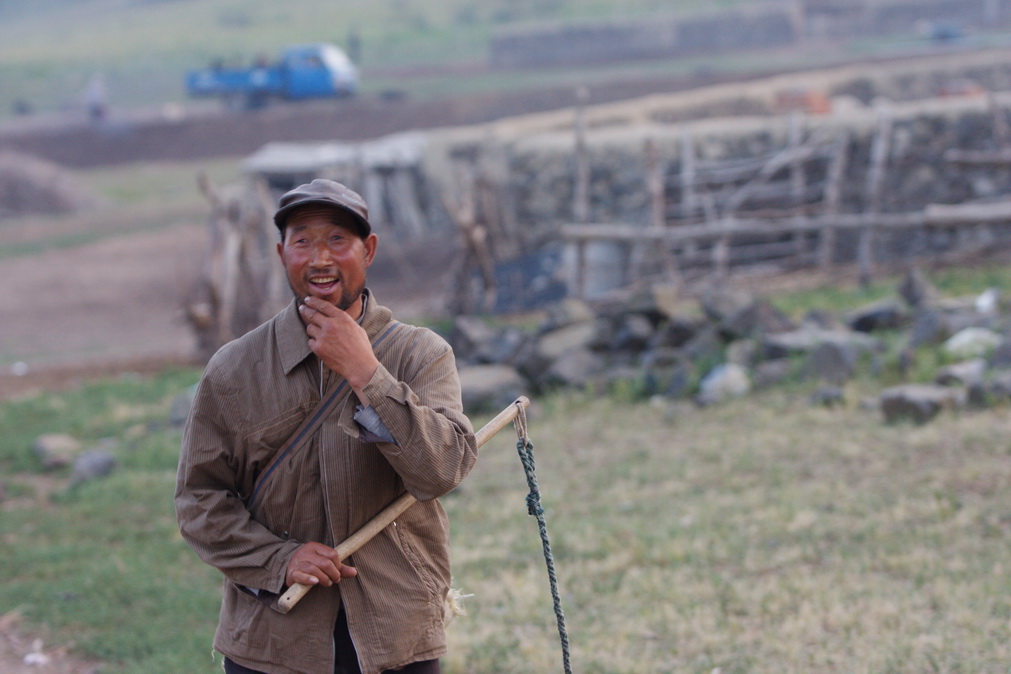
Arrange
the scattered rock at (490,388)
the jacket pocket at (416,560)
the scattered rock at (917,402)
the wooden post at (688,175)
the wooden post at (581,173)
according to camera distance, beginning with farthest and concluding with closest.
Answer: the wooden post at (688,175)
the wooden post at (581,173)
the scattered rock at (490,388)
the scattered rock at (917,402)
the jacket pocket at (416,560)

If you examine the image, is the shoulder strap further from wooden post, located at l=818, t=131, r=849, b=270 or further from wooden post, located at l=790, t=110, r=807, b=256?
wooden post, located at l=790, t=110, r=807, b=256

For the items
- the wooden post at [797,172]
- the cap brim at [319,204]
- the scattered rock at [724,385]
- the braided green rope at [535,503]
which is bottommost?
the scattered rock at [724,385]

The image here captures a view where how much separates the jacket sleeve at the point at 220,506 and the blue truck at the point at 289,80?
33173 millimetres

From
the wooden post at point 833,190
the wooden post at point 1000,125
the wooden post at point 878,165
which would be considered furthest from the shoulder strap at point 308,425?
the wooden post at point 1000,125

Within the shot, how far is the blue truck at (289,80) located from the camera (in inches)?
1363

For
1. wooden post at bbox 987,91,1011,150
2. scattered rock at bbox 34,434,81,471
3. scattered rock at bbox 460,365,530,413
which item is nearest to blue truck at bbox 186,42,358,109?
wooden post at bbox 987,91,1011,150

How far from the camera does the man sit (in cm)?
263

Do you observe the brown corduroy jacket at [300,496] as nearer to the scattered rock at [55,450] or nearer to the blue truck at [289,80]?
the scattered rock at [55,450]

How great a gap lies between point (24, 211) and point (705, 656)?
80.3ft

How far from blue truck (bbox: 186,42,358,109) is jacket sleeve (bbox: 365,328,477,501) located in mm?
33193

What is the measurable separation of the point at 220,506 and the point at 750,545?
12.5 feet

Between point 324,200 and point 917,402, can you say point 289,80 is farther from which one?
point 324,200

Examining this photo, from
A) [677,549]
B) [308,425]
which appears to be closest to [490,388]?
[677,549]

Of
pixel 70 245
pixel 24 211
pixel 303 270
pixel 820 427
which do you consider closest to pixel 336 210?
pixel 303 270
